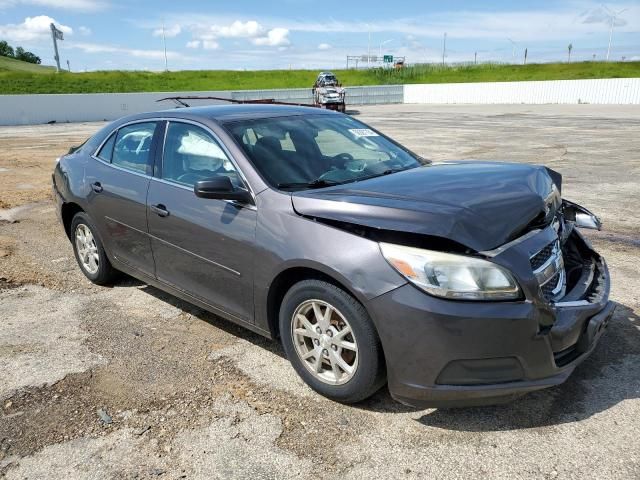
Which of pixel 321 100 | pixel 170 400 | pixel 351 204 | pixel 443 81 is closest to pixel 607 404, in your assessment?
pixel 351 204

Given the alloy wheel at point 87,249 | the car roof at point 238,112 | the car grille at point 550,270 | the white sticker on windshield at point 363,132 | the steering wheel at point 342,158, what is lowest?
the alloy wheel at point 87,249

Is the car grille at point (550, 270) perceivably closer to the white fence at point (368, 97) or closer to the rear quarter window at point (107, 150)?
the rear quarter window at point (107, 150)

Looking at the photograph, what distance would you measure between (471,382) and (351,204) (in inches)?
42.0

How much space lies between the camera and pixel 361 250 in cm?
274

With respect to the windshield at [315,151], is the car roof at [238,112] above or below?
above

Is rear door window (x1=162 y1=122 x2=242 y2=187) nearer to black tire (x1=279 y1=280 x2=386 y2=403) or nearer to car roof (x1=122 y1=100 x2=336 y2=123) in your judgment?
car roof (x1=122 y1=100 x2=336 y2=123)

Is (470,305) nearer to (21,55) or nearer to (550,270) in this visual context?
(550,270)

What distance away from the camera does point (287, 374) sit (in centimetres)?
346

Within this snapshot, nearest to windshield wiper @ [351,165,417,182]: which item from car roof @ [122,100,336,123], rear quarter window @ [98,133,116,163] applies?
car roof @ [122,100,336,123]

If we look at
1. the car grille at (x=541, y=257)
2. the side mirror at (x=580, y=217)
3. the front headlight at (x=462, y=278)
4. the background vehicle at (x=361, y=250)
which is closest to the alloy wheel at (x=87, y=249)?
the background vehicle at (x=361, y=250)

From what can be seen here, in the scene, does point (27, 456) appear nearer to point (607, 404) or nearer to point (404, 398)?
point (404, 398)

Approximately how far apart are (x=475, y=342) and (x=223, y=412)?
57.1 inches

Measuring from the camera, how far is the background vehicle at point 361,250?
2586 millimetres

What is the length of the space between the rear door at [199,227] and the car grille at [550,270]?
158 cm
